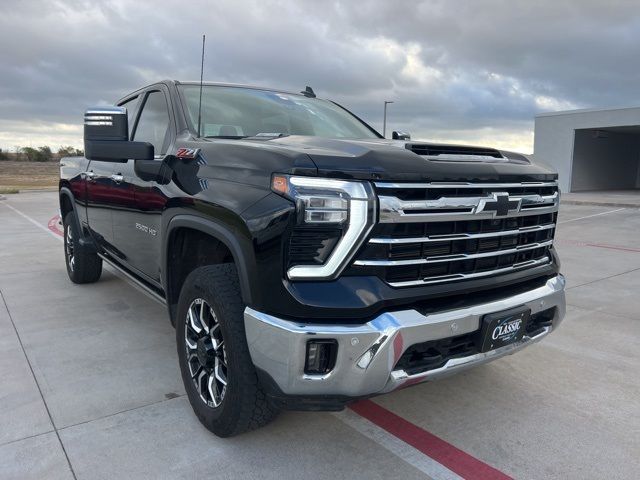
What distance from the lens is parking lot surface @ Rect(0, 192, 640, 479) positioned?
8.21ft

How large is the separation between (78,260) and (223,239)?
3761mm

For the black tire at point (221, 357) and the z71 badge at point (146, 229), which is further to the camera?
the z71 badge at point (146, 229)

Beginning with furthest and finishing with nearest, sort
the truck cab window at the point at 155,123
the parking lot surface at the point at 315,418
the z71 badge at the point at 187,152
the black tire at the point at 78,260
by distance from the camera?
the black tire at the point at 78,260 → the truck cab window at the point at 155,123 → the z71 badge at the point at 187,152 → the parking lot surface at the point at 315,418

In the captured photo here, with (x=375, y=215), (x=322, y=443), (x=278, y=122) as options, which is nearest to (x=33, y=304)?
(x=278, y=122)

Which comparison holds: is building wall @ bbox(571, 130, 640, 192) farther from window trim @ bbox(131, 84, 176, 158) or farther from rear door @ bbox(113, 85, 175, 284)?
rear door @ bbox(113, 85, 175, 284)

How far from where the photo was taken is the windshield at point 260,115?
338 cm

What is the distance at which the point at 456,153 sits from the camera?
2.66 meters

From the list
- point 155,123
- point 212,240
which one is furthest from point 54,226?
point 212,240

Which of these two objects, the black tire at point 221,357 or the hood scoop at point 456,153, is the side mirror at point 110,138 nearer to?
the black tire at point 221,357

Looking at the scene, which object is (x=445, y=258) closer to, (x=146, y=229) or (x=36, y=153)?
(x=146, y=229)

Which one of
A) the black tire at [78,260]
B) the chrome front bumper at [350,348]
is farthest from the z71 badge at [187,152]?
the black tire at [78,260]

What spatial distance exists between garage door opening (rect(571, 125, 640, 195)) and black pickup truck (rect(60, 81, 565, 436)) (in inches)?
967

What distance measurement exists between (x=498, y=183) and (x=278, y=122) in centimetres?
166

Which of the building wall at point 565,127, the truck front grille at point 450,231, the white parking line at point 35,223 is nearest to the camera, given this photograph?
the truck front grille at point 450,231
